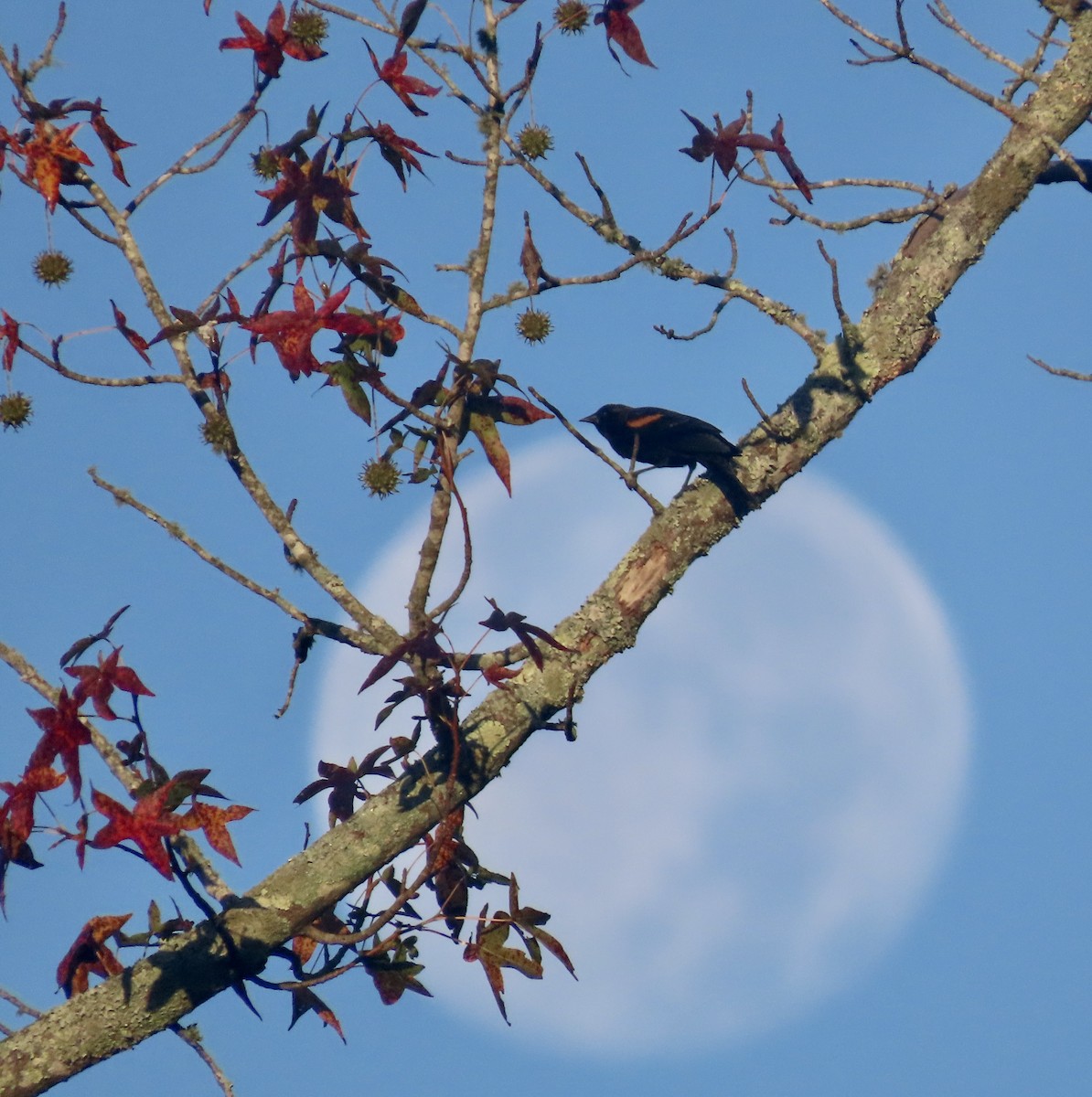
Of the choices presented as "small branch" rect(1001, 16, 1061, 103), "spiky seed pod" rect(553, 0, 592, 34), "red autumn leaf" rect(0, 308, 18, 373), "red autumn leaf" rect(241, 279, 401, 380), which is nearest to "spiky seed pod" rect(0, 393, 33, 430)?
"red autumn leaf" rect(0, 308, 18, 373)

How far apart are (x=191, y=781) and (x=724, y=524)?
2.26 metres

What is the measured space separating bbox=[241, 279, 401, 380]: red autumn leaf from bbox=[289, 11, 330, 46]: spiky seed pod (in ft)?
4.05

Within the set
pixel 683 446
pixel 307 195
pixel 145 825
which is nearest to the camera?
pixel 145 825

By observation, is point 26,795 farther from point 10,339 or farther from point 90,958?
point 10,339

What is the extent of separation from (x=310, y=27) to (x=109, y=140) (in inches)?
33.4

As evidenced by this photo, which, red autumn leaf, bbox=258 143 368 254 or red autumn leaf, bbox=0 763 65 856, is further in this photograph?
red autumn leaf, bbox=258 143 368 254

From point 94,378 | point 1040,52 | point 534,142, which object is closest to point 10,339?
point 94,378

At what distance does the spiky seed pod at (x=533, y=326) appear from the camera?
465 centimetres

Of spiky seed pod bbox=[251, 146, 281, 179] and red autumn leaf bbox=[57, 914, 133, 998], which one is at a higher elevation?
spiky seed pod bbox=[251, 146, 281, 179]

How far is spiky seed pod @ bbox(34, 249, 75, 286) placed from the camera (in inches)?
192

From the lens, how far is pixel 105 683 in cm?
324

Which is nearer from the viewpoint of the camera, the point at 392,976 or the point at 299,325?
the point at 299,325

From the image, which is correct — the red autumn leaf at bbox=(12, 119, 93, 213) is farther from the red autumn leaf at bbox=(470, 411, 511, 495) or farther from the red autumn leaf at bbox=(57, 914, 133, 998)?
the red autumn leaf at bbox=(57, 914, 133, 998)

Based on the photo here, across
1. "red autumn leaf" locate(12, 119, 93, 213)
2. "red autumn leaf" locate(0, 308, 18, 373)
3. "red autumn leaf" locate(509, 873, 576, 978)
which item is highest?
"red autumn leaf" locate(12, 119, 93, 213)
